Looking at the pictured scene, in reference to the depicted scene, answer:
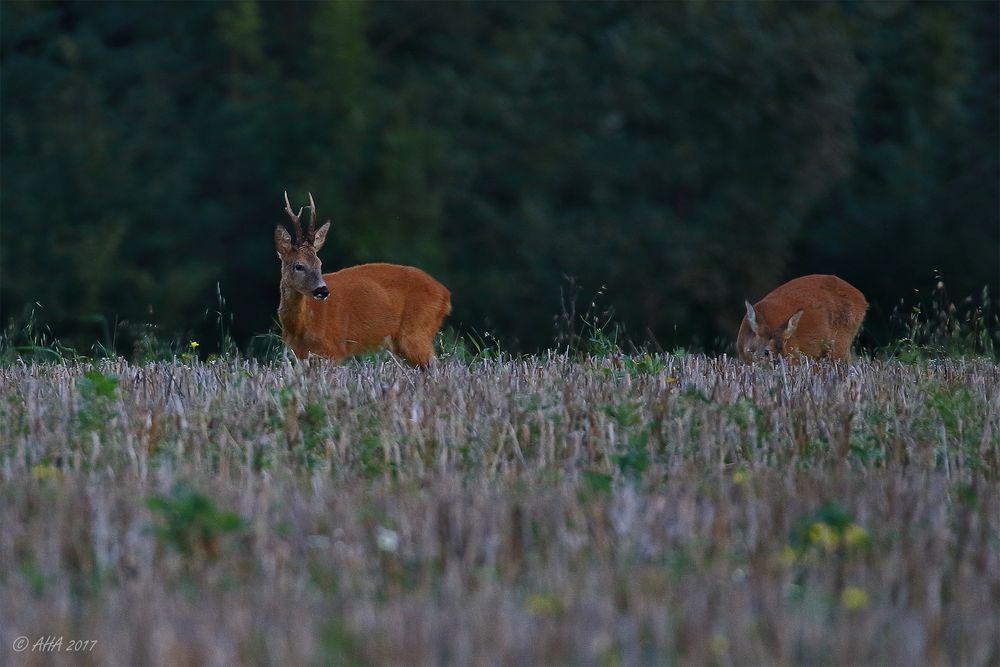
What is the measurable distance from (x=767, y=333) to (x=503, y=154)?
52.8 feet

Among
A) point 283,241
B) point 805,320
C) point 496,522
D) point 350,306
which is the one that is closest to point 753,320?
point 805,320

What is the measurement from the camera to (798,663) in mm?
3189

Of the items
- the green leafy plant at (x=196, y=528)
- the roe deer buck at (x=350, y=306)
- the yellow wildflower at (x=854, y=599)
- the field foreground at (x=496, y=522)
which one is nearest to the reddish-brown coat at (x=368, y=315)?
the roe deer buck at (x=350, y=306)

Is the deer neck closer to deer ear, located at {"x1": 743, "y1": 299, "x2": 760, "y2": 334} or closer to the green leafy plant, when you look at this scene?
deer ear, located at {"x1": 743, "y1": 299, "x2": 760, "y2": 334}

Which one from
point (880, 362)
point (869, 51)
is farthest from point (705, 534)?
point (869, 51)

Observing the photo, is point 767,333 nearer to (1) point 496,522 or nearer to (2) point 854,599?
(1) point 496,522

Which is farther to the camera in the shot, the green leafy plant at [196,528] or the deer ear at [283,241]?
the deer ear at [283,241]

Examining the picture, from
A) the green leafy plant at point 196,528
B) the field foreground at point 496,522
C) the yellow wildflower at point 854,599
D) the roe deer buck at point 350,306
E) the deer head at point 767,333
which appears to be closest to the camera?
the field foreground at point 496,522

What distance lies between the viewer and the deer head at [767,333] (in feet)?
39.5

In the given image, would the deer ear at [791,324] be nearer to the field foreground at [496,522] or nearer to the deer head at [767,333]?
the deer head at [767,333]

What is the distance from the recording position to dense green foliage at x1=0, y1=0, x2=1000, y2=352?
25234mm

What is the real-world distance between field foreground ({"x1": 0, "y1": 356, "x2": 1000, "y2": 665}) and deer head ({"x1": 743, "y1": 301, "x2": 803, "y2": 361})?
4597mm

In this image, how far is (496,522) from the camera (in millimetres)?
4305

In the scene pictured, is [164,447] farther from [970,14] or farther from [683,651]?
[970,14]
